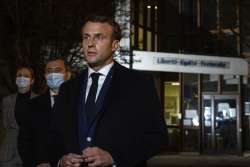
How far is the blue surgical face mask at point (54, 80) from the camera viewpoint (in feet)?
16.1

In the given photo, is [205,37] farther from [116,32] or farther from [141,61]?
[116,32]

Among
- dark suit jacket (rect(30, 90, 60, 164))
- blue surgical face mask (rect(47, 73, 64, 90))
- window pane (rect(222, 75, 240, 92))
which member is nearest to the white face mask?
blue surgical face mask (rect(47, 73, 64, 90))

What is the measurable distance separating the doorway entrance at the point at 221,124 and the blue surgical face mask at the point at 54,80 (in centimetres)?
2111

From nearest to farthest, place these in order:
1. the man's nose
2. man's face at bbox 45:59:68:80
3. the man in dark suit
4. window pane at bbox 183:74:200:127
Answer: the man in dark suit, the man's nose, man's face at bbox 45:59:68:80, window pane at bbox 183:74:200:127

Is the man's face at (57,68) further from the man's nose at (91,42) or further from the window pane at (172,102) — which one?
the window pane at (172,102)

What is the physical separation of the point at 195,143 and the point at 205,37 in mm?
4883

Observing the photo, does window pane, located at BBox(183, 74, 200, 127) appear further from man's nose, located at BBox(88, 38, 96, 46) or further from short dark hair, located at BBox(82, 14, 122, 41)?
man's nose, located at BBox(88, 38, 96, 46)

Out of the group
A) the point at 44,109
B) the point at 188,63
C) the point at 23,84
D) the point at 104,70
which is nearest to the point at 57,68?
the point at 44,109

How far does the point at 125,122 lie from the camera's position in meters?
2.99

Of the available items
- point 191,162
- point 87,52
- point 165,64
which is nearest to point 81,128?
point 87,52

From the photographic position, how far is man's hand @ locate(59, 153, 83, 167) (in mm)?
2883

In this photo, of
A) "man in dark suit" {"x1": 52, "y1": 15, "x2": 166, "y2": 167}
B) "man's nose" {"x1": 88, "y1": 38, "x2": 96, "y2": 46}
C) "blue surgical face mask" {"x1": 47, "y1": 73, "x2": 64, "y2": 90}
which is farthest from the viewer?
"blue surgical face mask" {"x1": 47, "y1": 73, "x2": 64, "y2": 90}

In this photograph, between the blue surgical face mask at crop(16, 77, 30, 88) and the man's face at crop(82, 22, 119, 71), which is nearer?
the man's face at crop(82, 22, 119, 71)

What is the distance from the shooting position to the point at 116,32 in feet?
10.5
